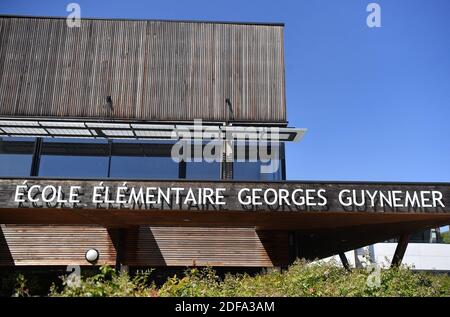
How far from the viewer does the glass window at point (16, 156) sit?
1981cm

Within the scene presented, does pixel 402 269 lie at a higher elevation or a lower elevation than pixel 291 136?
lower

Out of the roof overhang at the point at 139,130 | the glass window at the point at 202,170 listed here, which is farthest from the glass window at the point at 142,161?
the glass window at the point at 202,170

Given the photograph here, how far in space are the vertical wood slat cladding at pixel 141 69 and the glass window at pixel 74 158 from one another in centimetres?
137

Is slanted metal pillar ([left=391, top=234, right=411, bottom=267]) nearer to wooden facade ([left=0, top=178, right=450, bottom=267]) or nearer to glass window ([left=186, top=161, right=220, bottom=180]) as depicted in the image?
wooden facade ([left=0, top=178, right=450, bottom=267])

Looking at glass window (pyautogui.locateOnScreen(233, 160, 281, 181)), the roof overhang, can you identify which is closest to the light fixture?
the roof overhang

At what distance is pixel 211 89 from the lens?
21.6 metres

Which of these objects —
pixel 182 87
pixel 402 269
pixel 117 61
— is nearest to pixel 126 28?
pixel 117 61

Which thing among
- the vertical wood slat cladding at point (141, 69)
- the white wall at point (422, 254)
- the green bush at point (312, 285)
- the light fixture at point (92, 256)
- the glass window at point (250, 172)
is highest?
the vertical wood slat cladding at point (141, 69)

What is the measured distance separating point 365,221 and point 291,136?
7.60 metres

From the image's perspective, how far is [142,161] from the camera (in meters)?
20.6

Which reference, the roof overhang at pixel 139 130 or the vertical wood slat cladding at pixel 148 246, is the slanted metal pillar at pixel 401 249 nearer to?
the vertical wood slat cladding at pixel 148 246

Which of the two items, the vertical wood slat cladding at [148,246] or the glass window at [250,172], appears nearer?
the vertical wood slat cladding at [148,246]
